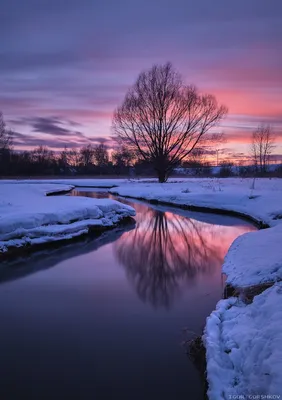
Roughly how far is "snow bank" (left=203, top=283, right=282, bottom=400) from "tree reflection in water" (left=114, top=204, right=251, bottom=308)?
1.67m

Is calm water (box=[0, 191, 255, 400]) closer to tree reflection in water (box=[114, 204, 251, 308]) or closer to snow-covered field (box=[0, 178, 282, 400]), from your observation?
tree reflection in water (box=[114, 204, 251, 308])

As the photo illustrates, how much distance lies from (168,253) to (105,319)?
15.4 feet

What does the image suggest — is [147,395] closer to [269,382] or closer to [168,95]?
[269,382]

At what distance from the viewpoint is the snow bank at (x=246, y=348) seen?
3.03m

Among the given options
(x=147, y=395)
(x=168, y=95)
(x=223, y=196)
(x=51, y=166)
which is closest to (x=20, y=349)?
(x=147, y=395)

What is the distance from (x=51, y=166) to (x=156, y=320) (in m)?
86.4

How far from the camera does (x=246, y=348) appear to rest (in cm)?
364

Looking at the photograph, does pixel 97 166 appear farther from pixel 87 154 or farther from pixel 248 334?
pixel 248 334

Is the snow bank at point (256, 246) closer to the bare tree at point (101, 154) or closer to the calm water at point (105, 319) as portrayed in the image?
the calm water at point (105, 319)

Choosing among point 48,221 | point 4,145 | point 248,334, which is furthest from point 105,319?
point 4,145

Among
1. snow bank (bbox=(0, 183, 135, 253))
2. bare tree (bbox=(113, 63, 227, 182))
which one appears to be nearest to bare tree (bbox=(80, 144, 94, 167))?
bare tree (bbox=(113, 63, 227, 182))

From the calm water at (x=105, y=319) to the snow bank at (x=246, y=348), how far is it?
396 mm

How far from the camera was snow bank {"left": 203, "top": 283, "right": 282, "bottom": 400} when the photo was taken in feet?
9.93

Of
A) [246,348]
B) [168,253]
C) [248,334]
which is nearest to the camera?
[246,348]
